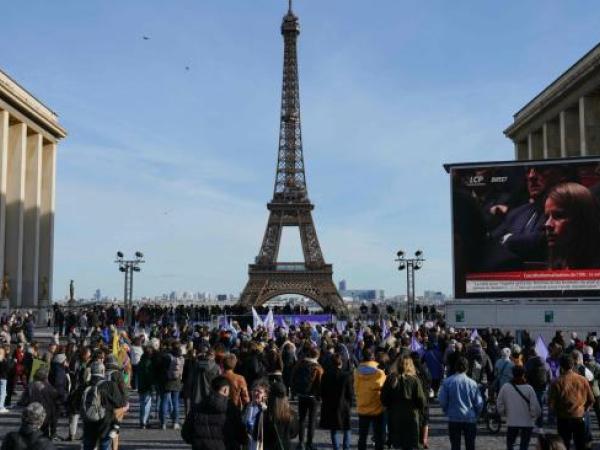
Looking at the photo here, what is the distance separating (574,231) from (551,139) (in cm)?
2096

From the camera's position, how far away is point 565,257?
1084 inches

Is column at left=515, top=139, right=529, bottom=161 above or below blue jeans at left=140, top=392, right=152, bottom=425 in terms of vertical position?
above

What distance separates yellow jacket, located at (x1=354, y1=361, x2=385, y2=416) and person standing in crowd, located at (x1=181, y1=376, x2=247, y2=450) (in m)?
2.97

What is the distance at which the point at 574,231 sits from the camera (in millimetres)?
27453

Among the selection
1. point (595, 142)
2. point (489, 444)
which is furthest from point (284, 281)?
point (489, 444)

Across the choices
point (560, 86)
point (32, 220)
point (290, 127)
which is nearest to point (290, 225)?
point (290, 127)

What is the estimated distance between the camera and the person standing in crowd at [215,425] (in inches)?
270

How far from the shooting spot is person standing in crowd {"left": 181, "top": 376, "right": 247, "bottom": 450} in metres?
6.85

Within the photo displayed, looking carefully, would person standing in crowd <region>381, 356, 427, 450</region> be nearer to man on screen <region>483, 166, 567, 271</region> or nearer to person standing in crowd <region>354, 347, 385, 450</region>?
person standing in crowd <region>354, 347, 385, 450</region>

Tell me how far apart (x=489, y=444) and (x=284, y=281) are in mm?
57390

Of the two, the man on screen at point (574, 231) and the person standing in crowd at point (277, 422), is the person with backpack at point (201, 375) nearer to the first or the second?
the person standing in crowd at point (277, 422)

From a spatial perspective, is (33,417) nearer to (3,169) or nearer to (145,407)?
(145,407)

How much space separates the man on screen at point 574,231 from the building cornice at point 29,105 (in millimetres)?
32345

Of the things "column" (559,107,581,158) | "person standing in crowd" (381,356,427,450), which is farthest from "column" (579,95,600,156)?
"person standing in crowd" (381,356,427,450)
